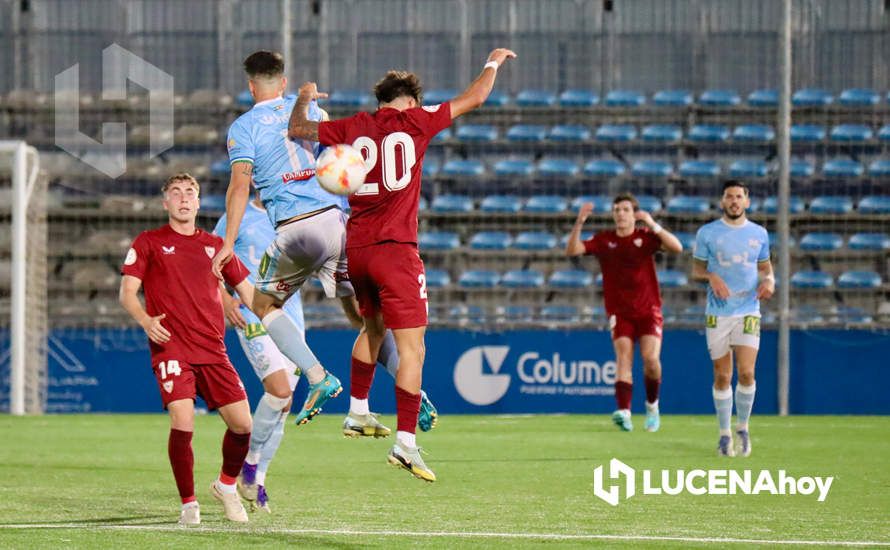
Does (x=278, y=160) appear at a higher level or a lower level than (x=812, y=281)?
higher

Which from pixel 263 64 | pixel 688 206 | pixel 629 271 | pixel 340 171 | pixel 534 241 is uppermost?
pixel 263 64

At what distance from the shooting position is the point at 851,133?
21.2 meters

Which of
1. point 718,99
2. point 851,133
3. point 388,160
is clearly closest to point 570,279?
point 718,99

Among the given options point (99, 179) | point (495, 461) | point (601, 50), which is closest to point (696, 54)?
point (601, 50)

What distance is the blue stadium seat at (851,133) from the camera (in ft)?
69.3

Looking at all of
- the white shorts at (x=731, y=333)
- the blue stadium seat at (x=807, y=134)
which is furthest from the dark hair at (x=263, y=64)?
the blue stadium seat at (x=807, y=134)

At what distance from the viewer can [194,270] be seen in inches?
276

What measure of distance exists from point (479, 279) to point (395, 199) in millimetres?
13788

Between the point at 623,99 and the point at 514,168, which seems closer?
the point at 514,168

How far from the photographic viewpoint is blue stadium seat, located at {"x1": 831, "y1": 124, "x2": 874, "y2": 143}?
69.3 ft

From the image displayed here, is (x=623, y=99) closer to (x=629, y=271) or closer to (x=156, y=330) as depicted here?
(x=629, y=271)

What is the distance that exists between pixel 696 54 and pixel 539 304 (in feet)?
17.8

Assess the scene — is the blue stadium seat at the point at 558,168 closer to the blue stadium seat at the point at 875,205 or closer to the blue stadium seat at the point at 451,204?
the blue stadium seat at the point at 451,204

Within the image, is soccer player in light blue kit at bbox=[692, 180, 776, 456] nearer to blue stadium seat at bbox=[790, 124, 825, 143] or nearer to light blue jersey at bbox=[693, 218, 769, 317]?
light blue jersey at bbox=[693, 218, 769, 317]
